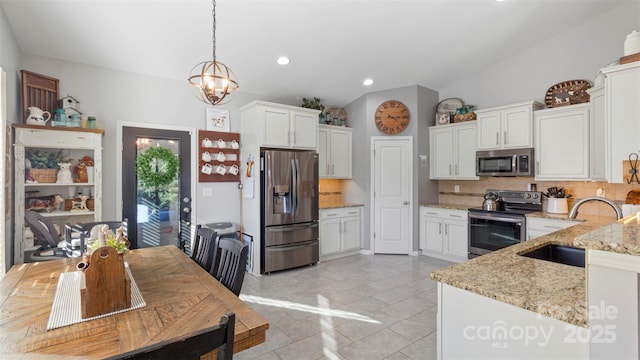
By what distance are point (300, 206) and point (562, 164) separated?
3383mm

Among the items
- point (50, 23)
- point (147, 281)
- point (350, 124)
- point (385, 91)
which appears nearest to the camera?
point (147, 281)

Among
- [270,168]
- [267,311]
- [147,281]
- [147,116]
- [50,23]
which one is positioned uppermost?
[50,23]

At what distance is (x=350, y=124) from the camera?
5.63m

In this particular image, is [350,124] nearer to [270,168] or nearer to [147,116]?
[270,168]

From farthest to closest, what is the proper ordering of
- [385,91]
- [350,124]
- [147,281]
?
[350,124]
[385,91]
[147,281]

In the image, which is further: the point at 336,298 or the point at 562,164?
the point at 562,164

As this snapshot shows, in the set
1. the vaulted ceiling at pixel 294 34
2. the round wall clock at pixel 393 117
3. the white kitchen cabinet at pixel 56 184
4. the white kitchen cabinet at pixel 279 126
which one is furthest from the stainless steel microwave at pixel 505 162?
the white kitchen cabinet at pixel 56 184

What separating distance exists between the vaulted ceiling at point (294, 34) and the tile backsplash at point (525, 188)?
1802 millimetres

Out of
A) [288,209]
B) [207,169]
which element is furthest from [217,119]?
[288,209]

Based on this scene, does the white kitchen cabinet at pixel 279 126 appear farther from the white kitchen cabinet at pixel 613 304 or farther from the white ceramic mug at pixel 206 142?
the white kitchen cabinet at pixel 613 304

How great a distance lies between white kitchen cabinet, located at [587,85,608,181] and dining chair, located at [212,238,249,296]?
136 inches

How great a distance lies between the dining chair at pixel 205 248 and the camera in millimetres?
2225

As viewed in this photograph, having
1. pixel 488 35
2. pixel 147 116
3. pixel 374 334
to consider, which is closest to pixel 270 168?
pixel 147 116

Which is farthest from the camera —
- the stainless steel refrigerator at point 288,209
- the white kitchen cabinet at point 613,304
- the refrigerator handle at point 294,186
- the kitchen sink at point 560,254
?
the refrigerator handle at point 294,186
